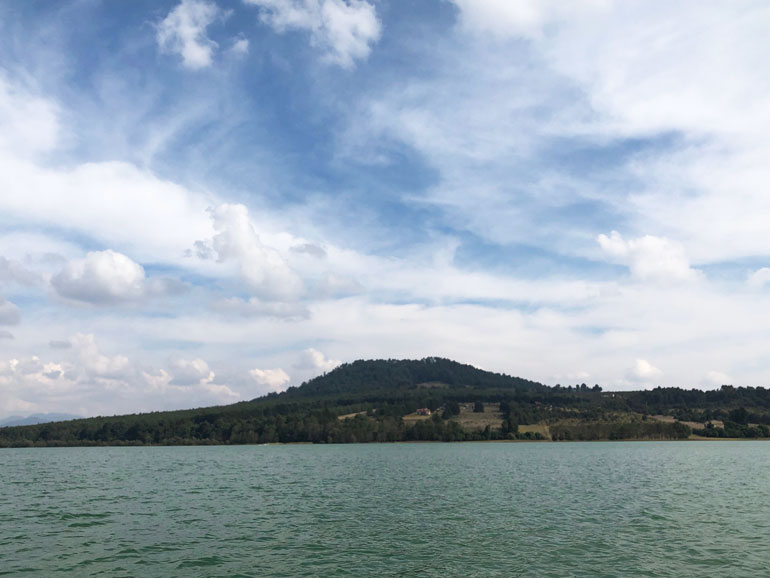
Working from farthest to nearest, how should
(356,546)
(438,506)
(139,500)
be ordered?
1. (139,500)
2. (438,506)
3. (356,546)

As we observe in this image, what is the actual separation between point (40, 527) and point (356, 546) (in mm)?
31998

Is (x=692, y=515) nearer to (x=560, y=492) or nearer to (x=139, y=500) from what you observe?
(x=560, y=492)

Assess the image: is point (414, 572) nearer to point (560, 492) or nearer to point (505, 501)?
point (505, 501)

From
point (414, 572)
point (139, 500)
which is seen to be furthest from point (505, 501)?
point (139, 500)

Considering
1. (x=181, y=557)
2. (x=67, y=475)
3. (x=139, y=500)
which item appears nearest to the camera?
(x=181, y=557)

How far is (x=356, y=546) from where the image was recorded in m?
43.3

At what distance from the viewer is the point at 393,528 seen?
50688mm

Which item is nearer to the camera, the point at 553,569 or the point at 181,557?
the point at 553,569

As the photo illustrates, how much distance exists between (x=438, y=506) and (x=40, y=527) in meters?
40.6

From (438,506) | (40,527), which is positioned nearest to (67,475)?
(40,527)

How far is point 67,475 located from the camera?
387 ft

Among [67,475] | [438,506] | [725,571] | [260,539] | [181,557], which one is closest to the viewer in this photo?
[725,571]

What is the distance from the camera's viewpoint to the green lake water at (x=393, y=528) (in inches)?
1468

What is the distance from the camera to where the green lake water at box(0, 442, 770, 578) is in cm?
3728
